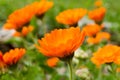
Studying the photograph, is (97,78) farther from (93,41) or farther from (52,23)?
(52,23)

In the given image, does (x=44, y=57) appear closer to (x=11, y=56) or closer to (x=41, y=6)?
(x=41, y=6)

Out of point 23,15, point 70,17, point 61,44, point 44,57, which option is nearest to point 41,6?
point 23,15

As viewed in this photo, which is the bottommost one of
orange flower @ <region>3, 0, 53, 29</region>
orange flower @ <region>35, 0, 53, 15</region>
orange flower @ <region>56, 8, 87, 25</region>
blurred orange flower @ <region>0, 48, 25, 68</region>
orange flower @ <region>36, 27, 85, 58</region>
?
orange flower @ <region>36, 27, 85, 58</region>

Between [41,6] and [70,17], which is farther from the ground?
[41,6]

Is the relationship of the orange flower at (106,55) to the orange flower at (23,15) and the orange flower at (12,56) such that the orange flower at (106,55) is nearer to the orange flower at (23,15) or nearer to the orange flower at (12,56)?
the orange flower at (12,56)

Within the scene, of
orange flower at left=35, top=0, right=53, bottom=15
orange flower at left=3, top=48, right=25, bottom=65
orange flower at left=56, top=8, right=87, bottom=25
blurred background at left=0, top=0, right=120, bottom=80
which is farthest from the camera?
orange flower at left=35, top=0, right=53, bottom=15

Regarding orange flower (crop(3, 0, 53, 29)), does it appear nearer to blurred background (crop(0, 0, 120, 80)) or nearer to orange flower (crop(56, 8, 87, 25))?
blurred background (crop(0, 0, 120, 80))

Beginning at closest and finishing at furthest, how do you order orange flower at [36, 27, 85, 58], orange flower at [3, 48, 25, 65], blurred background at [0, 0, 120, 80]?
1. orange flower at [36, 27, 85, 58]
2. orange flower at [3, 48, 25, 65]
3. blurred background at [0, 0, 120, 80]

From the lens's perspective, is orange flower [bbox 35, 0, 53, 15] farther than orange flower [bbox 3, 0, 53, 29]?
Yes

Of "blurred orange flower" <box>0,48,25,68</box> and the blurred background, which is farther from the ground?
the blurred background

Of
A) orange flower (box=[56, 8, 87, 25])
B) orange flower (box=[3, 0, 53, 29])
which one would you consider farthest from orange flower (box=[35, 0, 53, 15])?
orange flower (box=[56, 8, 87, 25])

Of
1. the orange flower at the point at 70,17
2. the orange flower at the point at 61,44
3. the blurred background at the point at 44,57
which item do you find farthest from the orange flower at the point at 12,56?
the orange flower at the point at 70,17

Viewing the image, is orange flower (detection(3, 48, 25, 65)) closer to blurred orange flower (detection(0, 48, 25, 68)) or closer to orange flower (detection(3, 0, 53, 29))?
blurred orange flower (detection(0, 48, 25, 68))
